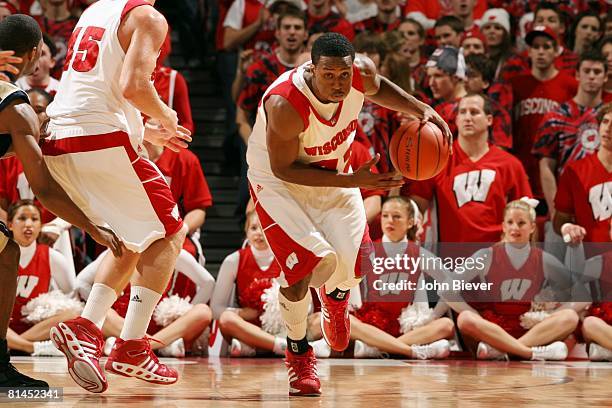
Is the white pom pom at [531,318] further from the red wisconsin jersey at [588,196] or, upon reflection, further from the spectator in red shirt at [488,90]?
the spectator in red shirt at [488,90]

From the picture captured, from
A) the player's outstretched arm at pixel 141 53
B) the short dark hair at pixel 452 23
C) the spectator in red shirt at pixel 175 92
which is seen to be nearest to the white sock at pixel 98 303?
the player's outstretched arm at pixel 141 53

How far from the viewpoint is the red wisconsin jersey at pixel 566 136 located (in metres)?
7.84

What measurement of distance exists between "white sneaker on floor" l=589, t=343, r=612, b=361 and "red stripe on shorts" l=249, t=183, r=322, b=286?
2.68m

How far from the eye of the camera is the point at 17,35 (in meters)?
Answer: 4.45

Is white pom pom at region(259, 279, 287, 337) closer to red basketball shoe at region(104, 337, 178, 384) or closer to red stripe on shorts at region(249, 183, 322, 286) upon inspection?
red stripe on shorts at region(249, 183, 322, 286)

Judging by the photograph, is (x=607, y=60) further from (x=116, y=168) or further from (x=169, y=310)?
(x=116, y=168)

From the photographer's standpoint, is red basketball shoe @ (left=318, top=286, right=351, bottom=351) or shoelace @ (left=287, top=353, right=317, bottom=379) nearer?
shoelace @ (left=287, top=353, right=317, bottom=379)

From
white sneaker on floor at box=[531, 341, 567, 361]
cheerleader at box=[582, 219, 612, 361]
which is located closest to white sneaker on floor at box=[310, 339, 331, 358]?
white sneaker on floor at box=[531, 341, 567, 361]

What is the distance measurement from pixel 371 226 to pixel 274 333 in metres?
1.09

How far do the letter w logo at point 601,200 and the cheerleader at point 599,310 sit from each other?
1.11 ft

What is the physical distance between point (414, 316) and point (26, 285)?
255 centimetres

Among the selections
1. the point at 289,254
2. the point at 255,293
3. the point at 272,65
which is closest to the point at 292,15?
the point at 272,65

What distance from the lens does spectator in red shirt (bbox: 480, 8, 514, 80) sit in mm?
8711

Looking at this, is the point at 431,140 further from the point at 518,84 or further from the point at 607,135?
the point at 518,84
